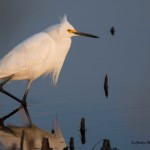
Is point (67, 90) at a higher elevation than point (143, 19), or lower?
lower

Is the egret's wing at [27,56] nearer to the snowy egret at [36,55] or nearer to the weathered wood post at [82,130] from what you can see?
the snowy egret at [36,55]

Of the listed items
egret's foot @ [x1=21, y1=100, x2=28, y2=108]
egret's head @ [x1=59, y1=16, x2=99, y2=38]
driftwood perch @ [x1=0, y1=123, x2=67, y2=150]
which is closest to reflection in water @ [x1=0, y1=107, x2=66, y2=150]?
driftwood perch @ [x1=0, y1=123, x2=67, y2=150]

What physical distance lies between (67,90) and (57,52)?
2.49ft

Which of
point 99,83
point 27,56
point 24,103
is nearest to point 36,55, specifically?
point 27,56

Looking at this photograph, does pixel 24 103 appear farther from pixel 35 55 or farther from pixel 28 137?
pixel 28 137

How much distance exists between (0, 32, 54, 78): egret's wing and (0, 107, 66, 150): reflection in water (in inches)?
41.1

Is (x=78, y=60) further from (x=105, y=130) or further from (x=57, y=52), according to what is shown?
(x=105, y=130)

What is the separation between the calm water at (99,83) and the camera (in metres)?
8.76

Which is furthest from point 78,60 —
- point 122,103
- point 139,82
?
point 122,103

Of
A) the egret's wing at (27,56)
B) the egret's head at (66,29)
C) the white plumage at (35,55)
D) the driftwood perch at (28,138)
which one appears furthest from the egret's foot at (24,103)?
the egret's head at (66,29)

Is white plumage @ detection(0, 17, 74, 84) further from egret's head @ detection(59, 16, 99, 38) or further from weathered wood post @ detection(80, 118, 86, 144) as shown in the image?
weathered wood post @ detection(80, 118, 86, 144)

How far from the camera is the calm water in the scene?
8758 millimetres

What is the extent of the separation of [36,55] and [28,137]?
6.64 feet

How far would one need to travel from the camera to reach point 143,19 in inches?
607
